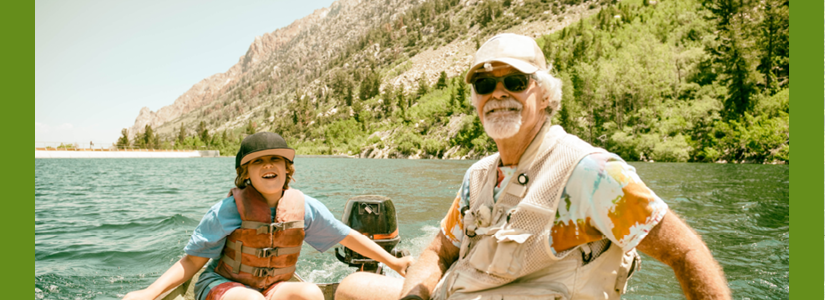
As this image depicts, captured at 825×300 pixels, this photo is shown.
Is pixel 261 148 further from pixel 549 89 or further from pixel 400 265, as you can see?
pixel 549 89

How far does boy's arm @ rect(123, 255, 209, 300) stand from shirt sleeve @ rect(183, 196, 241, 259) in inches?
2.4

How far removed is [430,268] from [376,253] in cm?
102

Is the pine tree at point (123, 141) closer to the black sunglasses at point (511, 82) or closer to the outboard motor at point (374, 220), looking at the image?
the outboard motor at point (374, 220)

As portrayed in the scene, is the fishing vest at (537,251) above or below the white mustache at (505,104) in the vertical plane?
below

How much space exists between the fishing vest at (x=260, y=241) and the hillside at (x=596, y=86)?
34.0m

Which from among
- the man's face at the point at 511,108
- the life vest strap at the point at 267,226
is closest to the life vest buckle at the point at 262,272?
the life vest strap at the point at 267,226

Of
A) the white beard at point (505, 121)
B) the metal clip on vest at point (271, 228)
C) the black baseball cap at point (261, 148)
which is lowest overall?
the metal clip on vest at point (271, 228)

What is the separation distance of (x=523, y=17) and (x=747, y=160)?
10967cm

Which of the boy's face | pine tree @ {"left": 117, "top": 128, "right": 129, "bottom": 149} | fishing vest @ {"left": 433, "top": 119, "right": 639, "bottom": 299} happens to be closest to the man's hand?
the boy's face

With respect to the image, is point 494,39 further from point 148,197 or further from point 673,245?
point 148,197

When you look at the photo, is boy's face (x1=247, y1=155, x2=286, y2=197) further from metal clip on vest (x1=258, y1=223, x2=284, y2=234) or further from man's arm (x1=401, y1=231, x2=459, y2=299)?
man's arm (x1=401, y1=231, x2=459, y2=299)
